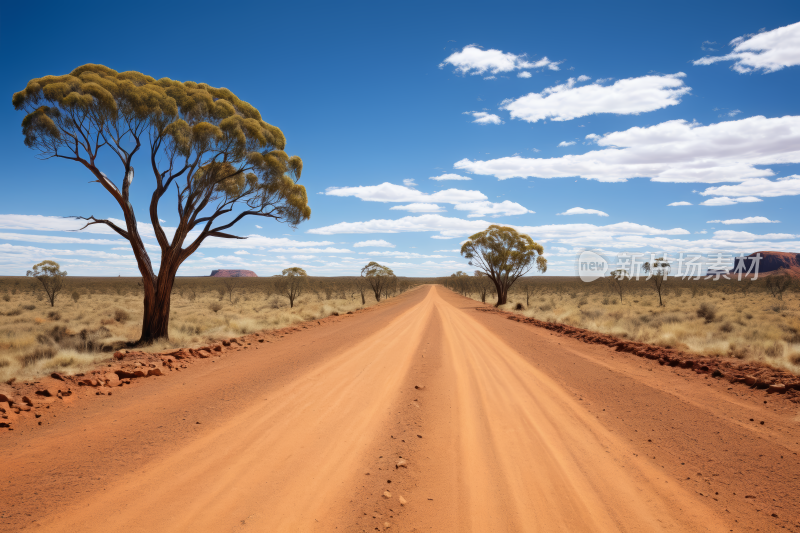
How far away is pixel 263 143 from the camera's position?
48.6 feet

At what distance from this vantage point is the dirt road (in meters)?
3.57

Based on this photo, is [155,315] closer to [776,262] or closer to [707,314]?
[707,314]

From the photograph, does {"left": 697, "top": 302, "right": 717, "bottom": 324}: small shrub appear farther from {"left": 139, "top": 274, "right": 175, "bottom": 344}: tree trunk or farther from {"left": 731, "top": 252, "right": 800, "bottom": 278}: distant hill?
{"left": 731, "top": 252, "right": 800, "bottom": 278}: distant hill

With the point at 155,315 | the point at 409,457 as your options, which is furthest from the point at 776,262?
the point at 155,315

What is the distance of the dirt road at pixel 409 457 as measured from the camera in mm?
3572

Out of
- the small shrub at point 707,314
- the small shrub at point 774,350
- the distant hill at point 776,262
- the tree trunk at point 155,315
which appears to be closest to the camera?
the small shrub at point 774,350

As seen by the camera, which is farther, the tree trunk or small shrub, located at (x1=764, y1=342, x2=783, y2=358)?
the tree trunk

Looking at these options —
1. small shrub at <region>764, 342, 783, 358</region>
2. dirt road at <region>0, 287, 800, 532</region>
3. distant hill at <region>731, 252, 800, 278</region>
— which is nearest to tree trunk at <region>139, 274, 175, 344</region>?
dirt road at <region>0, 287, 800, 532</region>

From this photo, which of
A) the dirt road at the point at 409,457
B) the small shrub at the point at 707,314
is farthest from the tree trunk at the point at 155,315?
the small shrub at the point at 707,314

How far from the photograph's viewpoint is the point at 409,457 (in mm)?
4785

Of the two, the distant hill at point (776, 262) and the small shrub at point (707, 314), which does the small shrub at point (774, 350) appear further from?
the distant hill at point (776, 262)

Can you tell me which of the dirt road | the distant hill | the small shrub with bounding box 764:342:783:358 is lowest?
the dirt road

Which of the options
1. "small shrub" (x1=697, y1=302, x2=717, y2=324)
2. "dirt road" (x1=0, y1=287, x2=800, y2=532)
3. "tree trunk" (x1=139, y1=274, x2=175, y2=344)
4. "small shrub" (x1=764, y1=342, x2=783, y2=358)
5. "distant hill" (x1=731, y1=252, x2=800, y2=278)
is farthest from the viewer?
"distant hill" (x1=731, y1=252, x2=800, y2=278)

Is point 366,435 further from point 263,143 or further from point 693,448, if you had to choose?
point 263,143
